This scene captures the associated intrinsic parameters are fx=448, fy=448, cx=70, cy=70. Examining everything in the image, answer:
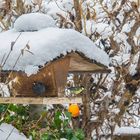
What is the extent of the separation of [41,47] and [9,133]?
644mm

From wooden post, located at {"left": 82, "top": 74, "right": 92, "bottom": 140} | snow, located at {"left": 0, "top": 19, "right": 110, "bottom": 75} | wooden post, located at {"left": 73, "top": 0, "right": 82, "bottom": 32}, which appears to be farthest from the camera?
wooden post, located at {"left": 82, "top": 74, "right": 92, "bottom": 140}

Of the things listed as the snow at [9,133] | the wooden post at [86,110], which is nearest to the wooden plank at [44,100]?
the snow at [9,133]

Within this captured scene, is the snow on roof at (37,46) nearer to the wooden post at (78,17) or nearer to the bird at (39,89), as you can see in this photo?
the bird at (39,89)

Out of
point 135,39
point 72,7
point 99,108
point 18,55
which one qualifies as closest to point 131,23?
point 135,39

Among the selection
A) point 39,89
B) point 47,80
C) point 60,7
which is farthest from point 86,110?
point 39,89

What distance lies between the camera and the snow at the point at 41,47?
122 inches

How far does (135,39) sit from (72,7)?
0.89 meters

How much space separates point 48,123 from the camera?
354 cm

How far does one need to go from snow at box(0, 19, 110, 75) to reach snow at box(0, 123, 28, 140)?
1.39 feet

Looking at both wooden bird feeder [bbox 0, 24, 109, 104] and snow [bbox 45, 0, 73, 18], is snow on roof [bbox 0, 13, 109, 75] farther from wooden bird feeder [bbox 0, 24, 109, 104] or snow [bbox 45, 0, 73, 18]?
snow [bbox 45, 0, 73, 18]

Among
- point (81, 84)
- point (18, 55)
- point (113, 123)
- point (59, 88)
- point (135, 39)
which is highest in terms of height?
point (18, 55)

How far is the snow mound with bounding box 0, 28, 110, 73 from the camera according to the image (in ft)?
10.2

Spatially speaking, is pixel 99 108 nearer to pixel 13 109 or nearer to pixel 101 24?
pixel 101 24

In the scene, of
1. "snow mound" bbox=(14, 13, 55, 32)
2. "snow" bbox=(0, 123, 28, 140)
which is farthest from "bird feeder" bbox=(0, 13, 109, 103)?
"snow" bbox=(0, 123, 28, 140)
